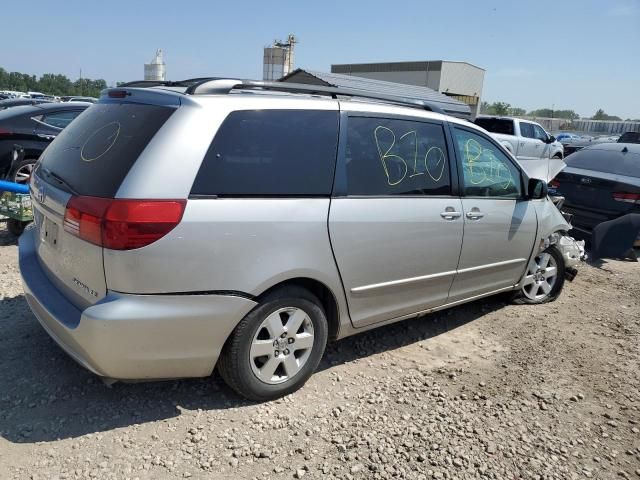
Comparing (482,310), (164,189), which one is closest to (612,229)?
(482,310)

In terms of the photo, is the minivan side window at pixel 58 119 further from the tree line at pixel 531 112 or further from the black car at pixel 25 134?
the tree line at pixel 531 112

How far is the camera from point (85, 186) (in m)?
2.65

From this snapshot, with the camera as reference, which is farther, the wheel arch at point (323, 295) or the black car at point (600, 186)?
the black car at point (600, 186)

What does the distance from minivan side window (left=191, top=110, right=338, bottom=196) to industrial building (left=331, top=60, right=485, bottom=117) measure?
135 ft

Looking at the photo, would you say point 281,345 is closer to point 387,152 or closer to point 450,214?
point 387,152

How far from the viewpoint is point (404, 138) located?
3.60m

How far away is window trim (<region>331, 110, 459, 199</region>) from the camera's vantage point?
314cm

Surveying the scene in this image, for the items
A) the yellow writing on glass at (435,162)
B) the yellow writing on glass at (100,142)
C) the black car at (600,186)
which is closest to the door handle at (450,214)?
the yellow writing on glass at (435,162)

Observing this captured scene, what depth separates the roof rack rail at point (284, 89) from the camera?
112 inches

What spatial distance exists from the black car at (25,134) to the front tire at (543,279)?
21.3 feet

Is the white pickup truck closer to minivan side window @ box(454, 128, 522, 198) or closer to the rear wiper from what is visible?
minivan side window @ box(454, 128, 522, 198)

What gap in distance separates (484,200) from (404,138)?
94 centimetres

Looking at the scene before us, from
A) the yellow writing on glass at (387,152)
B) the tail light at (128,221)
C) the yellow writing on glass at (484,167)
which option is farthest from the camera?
the yellow writing on glass at (484,167)

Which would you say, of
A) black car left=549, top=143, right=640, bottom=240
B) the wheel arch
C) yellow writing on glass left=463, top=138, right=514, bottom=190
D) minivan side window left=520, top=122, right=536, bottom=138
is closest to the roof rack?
yellow writing on glass left=463, top=138, right=514, bottom=190
